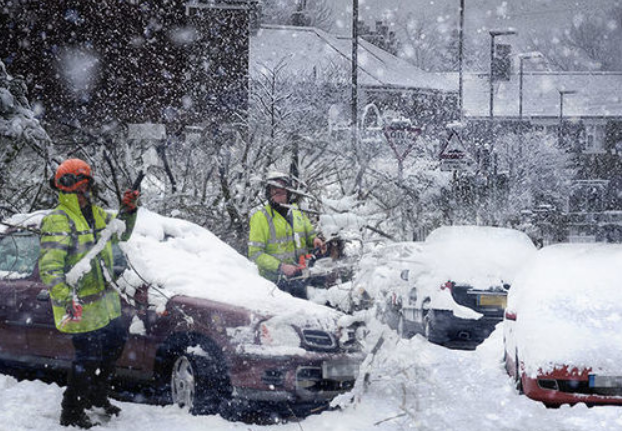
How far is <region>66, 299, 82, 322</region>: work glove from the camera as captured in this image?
595cm

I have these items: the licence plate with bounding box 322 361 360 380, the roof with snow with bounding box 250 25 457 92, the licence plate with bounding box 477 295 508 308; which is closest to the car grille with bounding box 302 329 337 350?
the licence plate with bounding box 322 361 360 380

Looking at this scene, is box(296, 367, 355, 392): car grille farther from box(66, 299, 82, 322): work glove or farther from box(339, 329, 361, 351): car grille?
box(66, 299, 82, 322): work glove

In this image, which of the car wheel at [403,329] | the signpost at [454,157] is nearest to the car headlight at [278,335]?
the car wheel at [403,329]

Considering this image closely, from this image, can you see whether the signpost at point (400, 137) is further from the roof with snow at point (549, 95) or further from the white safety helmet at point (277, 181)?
the roof with snow at point (549, 95)

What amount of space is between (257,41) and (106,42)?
83.0 ft

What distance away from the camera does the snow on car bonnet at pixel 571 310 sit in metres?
6.73

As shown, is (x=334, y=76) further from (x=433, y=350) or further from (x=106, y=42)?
(x=433, y=350)

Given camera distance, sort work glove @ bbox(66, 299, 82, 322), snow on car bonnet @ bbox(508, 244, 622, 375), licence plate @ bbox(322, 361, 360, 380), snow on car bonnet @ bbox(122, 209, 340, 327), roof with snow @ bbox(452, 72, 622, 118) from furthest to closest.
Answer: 1. roof with snow @ bbox(452, 72, 622, 118)
2. snow on car bonnet @ bbox(508, 244, 622, 375)
3. snow on car bonnet @ bbox(122, 209, 340, 327)
4. licence plate @ bbox(322, 361, 360, 380)
5. work glove @ bbox(66, 299, 82, 322)

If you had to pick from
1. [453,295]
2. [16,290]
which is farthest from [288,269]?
[453,295]

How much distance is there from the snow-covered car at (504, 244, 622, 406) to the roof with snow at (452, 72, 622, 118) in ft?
159

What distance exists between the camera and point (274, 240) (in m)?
7.82

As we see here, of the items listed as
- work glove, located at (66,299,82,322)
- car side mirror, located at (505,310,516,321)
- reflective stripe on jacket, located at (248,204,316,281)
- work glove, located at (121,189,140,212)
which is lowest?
car side mirror, located at (505,310,516,321)

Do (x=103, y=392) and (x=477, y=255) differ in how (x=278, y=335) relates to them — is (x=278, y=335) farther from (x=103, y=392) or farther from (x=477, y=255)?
(x=477, y=255)

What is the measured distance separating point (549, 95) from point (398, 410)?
54268 mm
